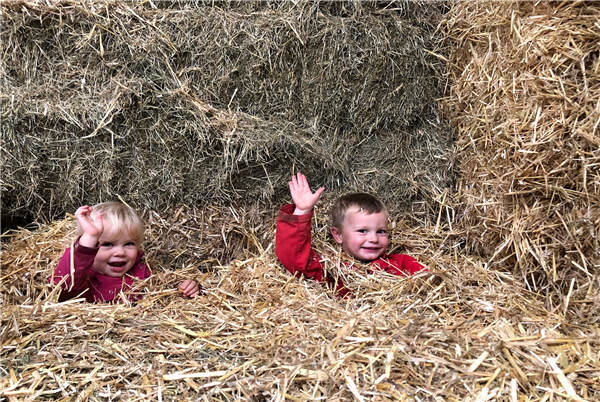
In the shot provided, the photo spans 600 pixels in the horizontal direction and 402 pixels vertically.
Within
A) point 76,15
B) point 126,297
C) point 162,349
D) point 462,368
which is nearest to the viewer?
point 462,368

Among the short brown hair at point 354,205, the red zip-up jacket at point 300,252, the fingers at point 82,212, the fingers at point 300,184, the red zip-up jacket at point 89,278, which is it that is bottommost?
the red zip-up jacket at point 89,278

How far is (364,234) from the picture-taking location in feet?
11.7

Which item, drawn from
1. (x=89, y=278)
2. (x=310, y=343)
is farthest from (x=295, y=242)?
(x=89, y=278)

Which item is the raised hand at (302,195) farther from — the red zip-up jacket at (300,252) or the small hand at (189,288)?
the small hand at (189,288)

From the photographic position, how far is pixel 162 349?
2398mm

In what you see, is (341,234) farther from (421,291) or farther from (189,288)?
(189,288)

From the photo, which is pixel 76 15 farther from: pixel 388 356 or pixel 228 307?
pixel 388 356

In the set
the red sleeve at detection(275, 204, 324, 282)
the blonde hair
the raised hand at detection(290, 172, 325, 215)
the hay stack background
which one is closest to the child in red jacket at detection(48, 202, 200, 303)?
Answer: the blonde hair

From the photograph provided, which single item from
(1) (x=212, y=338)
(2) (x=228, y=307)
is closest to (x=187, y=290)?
(2) (x=228, y=307)

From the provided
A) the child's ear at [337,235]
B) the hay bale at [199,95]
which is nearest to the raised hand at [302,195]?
the hay bale at [199,95]

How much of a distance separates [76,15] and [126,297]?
205 cm

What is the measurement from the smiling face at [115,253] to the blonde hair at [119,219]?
0.02 meters

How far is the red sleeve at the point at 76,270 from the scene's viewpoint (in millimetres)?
3006

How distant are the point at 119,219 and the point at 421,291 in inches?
79.4
